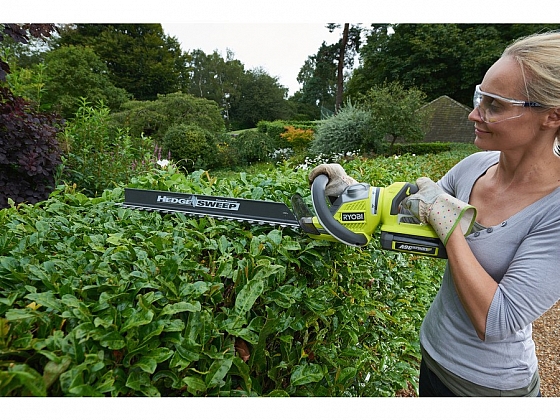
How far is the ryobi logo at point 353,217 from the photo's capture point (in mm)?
1407

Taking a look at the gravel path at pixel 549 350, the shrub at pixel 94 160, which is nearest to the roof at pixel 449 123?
the gravel path at pixel 549 350

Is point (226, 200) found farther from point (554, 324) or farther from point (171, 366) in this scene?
point (554, 324)

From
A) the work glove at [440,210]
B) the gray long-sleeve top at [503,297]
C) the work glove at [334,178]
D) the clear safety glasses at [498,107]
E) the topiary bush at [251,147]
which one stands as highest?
the clear safety glasses at [498,107]

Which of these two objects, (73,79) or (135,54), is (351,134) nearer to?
(73,79)

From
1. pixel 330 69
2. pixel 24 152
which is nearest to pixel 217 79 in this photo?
pixel 330 69

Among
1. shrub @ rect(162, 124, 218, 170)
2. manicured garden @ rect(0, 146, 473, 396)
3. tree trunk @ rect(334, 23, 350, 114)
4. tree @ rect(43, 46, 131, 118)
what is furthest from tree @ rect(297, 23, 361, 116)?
manicured garden @ rect(0, 146, 473, 396)

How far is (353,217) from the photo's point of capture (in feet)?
4.65

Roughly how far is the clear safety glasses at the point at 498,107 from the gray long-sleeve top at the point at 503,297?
0.27 m

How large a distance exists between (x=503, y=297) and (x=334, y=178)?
71cm

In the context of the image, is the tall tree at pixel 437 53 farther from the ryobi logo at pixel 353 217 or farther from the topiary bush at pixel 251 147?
the ryobi logo at pixel 353 217

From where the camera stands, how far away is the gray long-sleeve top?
1117mm

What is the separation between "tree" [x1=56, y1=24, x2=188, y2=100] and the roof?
2065 cm

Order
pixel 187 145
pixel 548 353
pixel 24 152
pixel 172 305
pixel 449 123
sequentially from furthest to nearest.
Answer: pixel 449 123, pixel 187 145, pixel 24 152, pixel 548 353, pixel 172 305

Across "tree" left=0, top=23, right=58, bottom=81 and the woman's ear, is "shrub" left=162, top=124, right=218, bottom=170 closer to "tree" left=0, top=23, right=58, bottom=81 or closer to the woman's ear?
"tree" left=0, top=23, right=58, bottom=81
